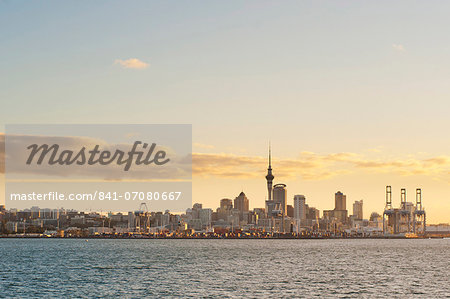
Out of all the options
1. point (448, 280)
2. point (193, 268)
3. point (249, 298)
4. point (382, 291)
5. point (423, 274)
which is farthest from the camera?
point (193, 268)

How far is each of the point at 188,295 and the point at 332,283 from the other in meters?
27.7

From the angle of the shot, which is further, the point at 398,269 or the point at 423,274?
the point at 398,269

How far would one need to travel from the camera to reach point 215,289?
8681cm

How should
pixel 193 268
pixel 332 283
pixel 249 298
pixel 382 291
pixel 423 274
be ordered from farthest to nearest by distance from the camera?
pixel 193 268, pixel 423 274, pixel 332 283, pixel 382 291, pixel 249 298

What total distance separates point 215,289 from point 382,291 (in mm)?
24204

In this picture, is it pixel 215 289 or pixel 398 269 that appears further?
pixel 398 269

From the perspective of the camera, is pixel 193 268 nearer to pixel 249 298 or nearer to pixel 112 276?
pixel 112 276

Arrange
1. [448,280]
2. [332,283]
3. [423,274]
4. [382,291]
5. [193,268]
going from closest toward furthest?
[382,291], [332,283], [448,280], [423,274], [193,268]

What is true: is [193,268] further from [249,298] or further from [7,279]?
[249,298]

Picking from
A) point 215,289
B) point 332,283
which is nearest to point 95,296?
point 215,289

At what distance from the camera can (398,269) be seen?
128250 millimetres

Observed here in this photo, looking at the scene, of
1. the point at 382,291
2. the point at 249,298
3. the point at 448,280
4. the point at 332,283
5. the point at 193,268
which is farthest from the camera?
the point at 193,268

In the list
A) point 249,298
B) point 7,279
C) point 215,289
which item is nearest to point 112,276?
point 7,279

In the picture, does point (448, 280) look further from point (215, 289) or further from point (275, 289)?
point (215, 289)
